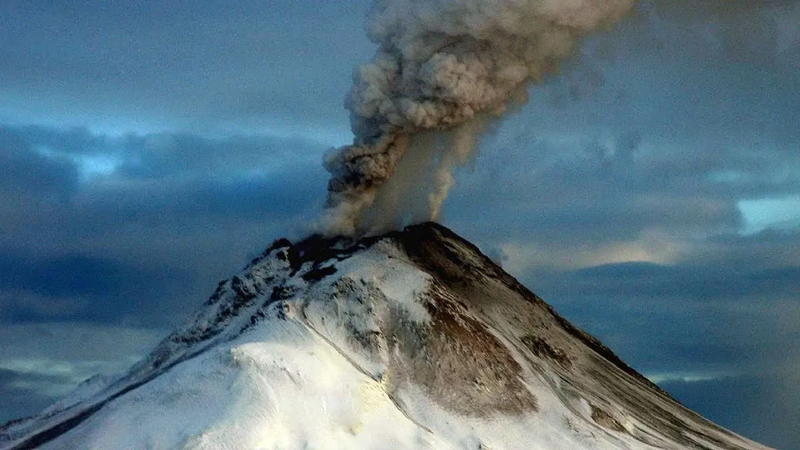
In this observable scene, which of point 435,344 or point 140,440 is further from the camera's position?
point 435,344

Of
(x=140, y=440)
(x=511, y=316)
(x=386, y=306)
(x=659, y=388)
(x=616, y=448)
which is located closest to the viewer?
(x=140, y=440)

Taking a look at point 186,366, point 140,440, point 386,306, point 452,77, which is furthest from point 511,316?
point 140,440

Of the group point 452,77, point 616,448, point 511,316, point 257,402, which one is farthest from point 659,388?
point 257,402

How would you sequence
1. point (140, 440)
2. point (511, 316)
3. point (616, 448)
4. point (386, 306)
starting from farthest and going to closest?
point (511, 316) → point (386, 306) → point (616, 448) → point (140, 440)

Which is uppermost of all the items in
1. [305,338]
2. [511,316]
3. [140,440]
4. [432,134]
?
[432,134]

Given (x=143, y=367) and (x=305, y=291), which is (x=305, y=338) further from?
(x=143, y=367)

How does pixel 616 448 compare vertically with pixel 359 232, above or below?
below
